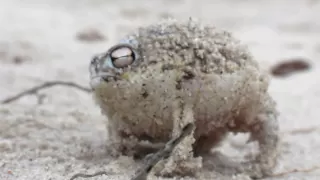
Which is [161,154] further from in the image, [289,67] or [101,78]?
[289,67]

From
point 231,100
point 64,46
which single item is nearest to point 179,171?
point 231,100

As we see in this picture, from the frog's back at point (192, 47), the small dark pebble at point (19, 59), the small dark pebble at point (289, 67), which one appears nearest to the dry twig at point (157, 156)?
the frog's back at point (192, 47)

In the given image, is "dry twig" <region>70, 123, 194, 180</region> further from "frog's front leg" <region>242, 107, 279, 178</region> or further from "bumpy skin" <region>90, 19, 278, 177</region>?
"frog's front leg" <region>242, 107, 279, 178</region>

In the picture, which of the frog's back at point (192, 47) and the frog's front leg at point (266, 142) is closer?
the frog's back at point (192, 47)

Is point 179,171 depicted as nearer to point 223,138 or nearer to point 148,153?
point 148,153

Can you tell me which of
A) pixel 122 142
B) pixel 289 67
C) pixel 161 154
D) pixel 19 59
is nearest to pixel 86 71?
pixel 19 59

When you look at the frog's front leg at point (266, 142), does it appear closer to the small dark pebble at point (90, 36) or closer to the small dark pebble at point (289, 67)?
the small dark pebble at point (289, 67)

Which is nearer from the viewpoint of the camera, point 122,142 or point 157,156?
point 157,156
